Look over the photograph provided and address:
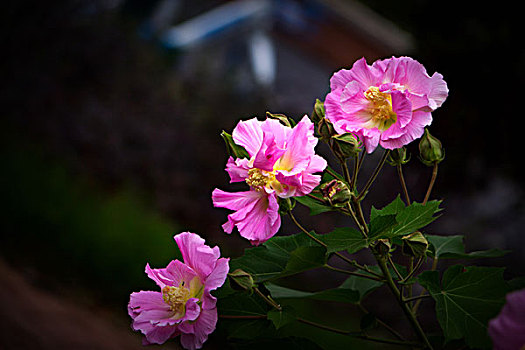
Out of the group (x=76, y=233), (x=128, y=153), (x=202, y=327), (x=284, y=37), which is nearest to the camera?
(x=202, y=327)

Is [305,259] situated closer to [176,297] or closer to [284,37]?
[176,297]

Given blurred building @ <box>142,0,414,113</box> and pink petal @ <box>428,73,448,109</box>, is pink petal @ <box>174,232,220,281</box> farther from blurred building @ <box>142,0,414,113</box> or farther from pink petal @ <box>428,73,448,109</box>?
blurred building @ <box>142,0,414,113</box>

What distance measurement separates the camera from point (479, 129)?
225 cm

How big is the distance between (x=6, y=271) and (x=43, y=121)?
1300 millimetres

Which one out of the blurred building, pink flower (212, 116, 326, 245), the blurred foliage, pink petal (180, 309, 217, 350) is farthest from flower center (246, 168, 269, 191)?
the blurred building

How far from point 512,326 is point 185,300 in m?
0.25

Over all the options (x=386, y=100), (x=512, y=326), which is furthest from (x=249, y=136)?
(x=512, y=326)

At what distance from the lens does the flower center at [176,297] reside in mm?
450

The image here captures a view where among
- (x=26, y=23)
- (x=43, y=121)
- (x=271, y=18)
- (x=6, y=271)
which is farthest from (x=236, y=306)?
(x=271, y=18)

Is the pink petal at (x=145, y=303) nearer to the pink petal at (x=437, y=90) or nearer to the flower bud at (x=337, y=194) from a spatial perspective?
the flower bud at (x=337, y=194)

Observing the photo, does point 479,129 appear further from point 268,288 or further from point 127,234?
point 268,288

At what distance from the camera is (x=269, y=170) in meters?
0.44

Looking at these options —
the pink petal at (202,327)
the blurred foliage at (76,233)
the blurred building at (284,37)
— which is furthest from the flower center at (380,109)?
the blurred building at (284,37)

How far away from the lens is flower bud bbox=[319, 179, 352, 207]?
43 cm
